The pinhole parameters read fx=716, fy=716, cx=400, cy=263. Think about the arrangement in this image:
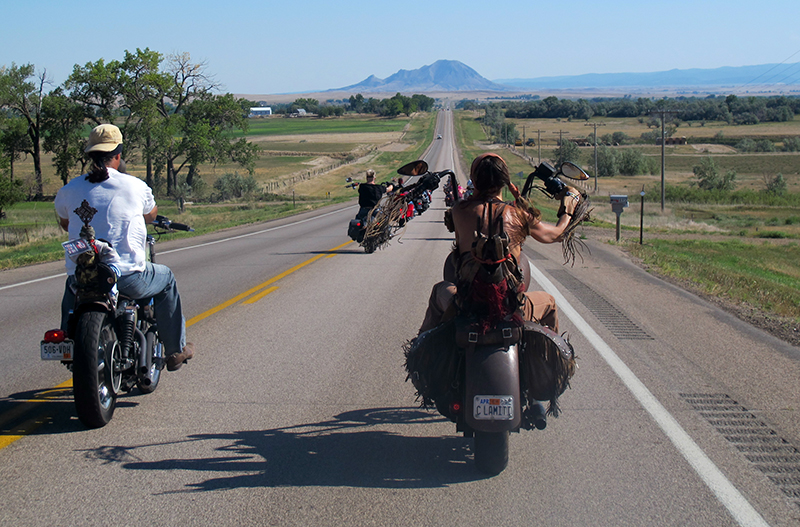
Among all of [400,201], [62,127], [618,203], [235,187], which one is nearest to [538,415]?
[400,201]

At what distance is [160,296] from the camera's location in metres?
5.55

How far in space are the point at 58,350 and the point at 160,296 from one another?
2.96 feet

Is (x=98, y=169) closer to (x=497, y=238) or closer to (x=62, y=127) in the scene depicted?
(x=497, y=238)

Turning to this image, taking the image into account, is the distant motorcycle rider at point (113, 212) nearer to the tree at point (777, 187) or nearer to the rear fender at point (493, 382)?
the rear fender at point (493, 382)

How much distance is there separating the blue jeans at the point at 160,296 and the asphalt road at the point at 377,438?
0.52m

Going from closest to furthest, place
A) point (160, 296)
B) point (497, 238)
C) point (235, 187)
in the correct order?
point (497, 238), point (160, 296), point (235, 187)

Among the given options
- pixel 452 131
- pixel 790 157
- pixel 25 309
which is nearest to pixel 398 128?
pixel 452 131

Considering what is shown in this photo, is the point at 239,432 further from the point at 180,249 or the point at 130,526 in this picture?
the point at 180,249

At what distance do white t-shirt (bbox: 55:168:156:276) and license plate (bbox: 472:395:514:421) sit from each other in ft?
8.93

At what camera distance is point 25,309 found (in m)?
9.70

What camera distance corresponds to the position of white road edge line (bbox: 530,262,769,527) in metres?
3.83

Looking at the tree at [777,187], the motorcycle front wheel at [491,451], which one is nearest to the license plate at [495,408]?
the motorcycle front wheel at [491,451]

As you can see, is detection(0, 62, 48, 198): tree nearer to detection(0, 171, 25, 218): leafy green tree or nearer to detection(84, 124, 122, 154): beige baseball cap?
detection(0, 171, 25, 218): leafy green tree

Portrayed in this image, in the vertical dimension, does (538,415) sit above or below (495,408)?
below
